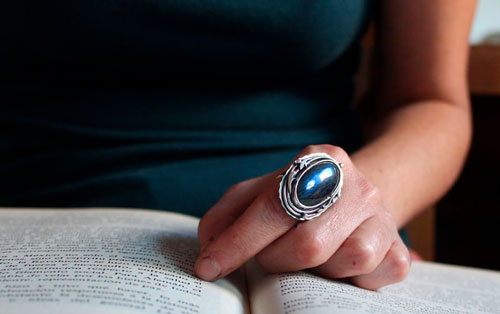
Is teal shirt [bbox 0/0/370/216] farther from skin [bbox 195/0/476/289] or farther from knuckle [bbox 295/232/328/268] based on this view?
knuckle [bbox 295/232/328/268]

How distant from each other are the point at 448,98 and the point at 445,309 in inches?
17.9

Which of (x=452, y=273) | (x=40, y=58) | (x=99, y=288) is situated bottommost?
(x=452, y=273)

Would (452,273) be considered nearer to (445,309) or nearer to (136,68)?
(445,309)

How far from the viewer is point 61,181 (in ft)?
2.41

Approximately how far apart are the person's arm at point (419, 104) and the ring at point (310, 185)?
0.18 m

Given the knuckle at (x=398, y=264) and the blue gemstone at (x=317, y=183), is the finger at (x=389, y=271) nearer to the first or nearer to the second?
the knuckle at (x=398, y=264)

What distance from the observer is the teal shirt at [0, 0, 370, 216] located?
649mm

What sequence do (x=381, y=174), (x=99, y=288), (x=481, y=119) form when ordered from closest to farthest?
1. (x=99, y=288)
2. (x=381, y=174)
3. (x=481, y=119)

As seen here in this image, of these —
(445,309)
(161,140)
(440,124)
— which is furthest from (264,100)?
(445,309)

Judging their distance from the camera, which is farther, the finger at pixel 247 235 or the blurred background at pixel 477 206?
the blurred background at pixel 477 206

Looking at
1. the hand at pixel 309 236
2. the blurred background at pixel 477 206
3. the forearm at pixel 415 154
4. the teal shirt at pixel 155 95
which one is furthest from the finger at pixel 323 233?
the blurred background at pixel 477 206

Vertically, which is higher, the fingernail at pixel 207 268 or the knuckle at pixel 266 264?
the fingernail at pixel 207 268

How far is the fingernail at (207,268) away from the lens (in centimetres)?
44

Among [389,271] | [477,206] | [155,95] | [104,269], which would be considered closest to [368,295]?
[389,271]
